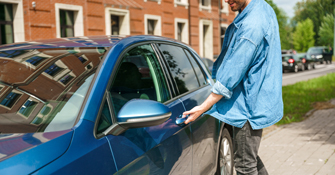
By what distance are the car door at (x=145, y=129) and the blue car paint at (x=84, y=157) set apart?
7 centimetres

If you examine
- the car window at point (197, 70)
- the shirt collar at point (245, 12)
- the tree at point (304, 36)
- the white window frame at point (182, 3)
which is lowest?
the car window at point (197, 70)

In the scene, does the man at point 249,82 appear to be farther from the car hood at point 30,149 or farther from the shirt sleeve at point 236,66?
the car hood at point 30,149

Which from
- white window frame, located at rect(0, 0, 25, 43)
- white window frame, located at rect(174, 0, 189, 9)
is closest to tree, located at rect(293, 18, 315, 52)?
white window frame, located at rect(174, 0, 189, 9)

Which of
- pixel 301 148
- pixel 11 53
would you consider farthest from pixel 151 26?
pixel 11 53

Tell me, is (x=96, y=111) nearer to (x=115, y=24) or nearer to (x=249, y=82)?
(x=249, y=82)

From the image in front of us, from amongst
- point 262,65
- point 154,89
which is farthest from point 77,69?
point 262,65

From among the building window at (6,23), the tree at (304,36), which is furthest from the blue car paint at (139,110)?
the tree at (304,36)

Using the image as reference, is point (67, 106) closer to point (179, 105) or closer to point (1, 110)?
point (1, 110)

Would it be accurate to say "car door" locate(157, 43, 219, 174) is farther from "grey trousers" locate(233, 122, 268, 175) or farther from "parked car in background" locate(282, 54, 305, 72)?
"parked car in background" locate(282, 54, 305, 72)

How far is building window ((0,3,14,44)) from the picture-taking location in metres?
14.6

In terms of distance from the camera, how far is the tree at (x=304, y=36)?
90812 millimetres

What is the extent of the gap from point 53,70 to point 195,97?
1.34m

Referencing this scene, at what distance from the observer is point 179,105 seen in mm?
2613

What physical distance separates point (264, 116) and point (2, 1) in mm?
14386
